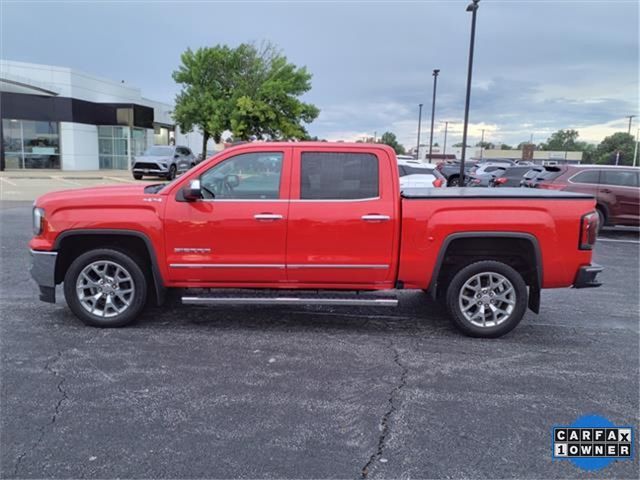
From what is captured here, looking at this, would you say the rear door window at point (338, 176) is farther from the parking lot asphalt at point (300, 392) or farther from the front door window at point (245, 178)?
the parking lot asphalt at point (300, 392)

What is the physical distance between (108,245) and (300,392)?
2.64 m

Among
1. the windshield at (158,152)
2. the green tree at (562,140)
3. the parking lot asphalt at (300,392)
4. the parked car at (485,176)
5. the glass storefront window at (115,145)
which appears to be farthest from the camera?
the green tree at (562,140)

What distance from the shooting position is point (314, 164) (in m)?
4.95

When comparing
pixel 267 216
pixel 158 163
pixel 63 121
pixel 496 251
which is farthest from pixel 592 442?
pixel 63 121

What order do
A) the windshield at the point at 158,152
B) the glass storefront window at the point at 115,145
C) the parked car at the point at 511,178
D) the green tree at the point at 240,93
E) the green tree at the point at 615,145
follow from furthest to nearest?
1. the green tree at the point at 615,145
2. the glass storefront window at the point at 115,145
3. the green tree at the point at 240,93
4. the windshield at the point at 158,152
5. the parked car at the point at 511,178

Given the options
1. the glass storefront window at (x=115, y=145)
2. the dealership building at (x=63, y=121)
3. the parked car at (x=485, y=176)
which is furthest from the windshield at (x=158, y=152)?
the parked car at (x=485, y=176)

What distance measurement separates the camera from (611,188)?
11836 millimetres

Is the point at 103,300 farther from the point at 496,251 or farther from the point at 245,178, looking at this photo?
the point at 496,251

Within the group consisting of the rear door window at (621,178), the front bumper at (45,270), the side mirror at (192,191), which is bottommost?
the front bumper at (45,270)

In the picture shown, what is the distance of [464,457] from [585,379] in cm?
178

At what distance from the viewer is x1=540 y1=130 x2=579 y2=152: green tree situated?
428 ft

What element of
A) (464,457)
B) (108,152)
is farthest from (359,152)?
(108,152)

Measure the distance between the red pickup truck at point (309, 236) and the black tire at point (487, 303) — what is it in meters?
0.01

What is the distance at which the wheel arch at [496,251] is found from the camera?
15.5 ft
